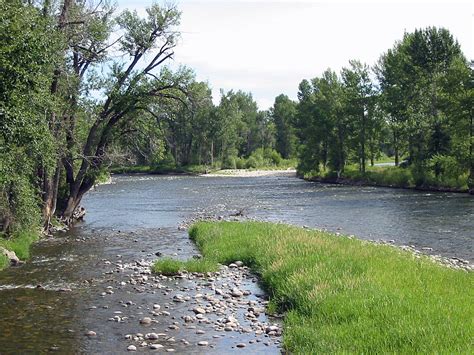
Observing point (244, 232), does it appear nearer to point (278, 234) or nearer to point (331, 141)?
point (278, 234)

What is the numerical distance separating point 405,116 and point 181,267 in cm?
6285

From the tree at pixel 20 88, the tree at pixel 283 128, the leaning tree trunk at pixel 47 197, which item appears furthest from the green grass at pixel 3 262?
the tree at pixel 283 128

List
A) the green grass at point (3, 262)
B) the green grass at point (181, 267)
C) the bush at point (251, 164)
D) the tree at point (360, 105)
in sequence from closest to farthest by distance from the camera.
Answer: the green grass at point (181, 267) < the green grass at point (3, 262) < the tree at point (360, 105) < the bush at point (251, 164)

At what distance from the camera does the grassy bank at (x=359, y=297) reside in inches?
362

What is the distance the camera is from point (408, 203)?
44.4 meters

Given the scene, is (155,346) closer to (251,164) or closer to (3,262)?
(3,262)

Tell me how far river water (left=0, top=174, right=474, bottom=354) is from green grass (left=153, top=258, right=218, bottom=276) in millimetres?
1331

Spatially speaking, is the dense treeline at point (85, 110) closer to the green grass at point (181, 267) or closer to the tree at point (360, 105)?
the green grass at point (181, 267)

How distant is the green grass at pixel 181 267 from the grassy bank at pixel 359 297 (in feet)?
0.41

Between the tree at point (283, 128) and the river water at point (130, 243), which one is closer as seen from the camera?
the river water at point (130, 243)

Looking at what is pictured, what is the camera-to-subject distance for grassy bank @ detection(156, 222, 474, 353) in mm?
9195

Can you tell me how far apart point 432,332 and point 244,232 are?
1527 centimetres

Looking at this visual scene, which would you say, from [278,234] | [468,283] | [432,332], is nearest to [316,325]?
[432,332]

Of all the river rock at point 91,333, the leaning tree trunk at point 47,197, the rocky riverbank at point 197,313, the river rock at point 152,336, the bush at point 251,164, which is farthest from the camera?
the bush at point 251,164
